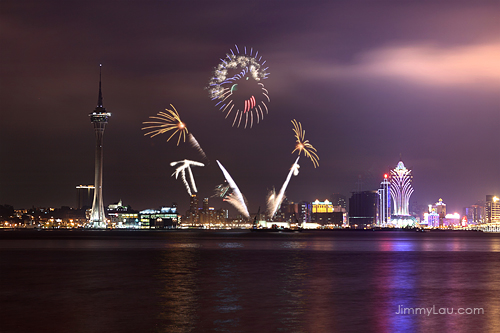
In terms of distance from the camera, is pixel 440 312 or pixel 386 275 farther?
pixel 386 275

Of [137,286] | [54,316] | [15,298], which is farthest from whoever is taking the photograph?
[137,286]

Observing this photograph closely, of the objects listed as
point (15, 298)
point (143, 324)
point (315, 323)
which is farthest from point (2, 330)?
point (315, 323)

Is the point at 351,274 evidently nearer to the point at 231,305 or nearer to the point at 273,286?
the point at 273,286

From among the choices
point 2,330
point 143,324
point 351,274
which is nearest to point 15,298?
point 2,330

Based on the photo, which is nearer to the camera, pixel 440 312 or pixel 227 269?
pixel 440 312

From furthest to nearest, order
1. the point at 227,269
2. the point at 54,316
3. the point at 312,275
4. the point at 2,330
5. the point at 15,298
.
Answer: the point at 227,269 → the point at 312,275 → the point at 15,298 → the point at 54,316 → the point at 2,330

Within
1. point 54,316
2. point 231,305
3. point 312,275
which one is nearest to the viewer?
point 54,316

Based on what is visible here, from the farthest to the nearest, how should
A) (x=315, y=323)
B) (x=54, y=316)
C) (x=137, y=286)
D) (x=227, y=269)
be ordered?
(x=227, y=269) < (x=137, y=286) < (x=54, y=316) < (x=315, y=323)

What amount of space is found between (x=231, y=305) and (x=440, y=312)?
12.5m

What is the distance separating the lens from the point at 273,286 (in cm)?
4628

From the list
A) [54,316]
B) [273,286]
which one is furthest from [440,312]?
[54,316]

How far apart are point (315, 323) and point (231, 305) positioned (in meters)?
7.69

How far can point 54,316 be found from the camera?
102 ft

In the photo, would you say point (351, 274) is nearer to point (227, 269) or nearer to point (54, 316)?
point (227, 269)
